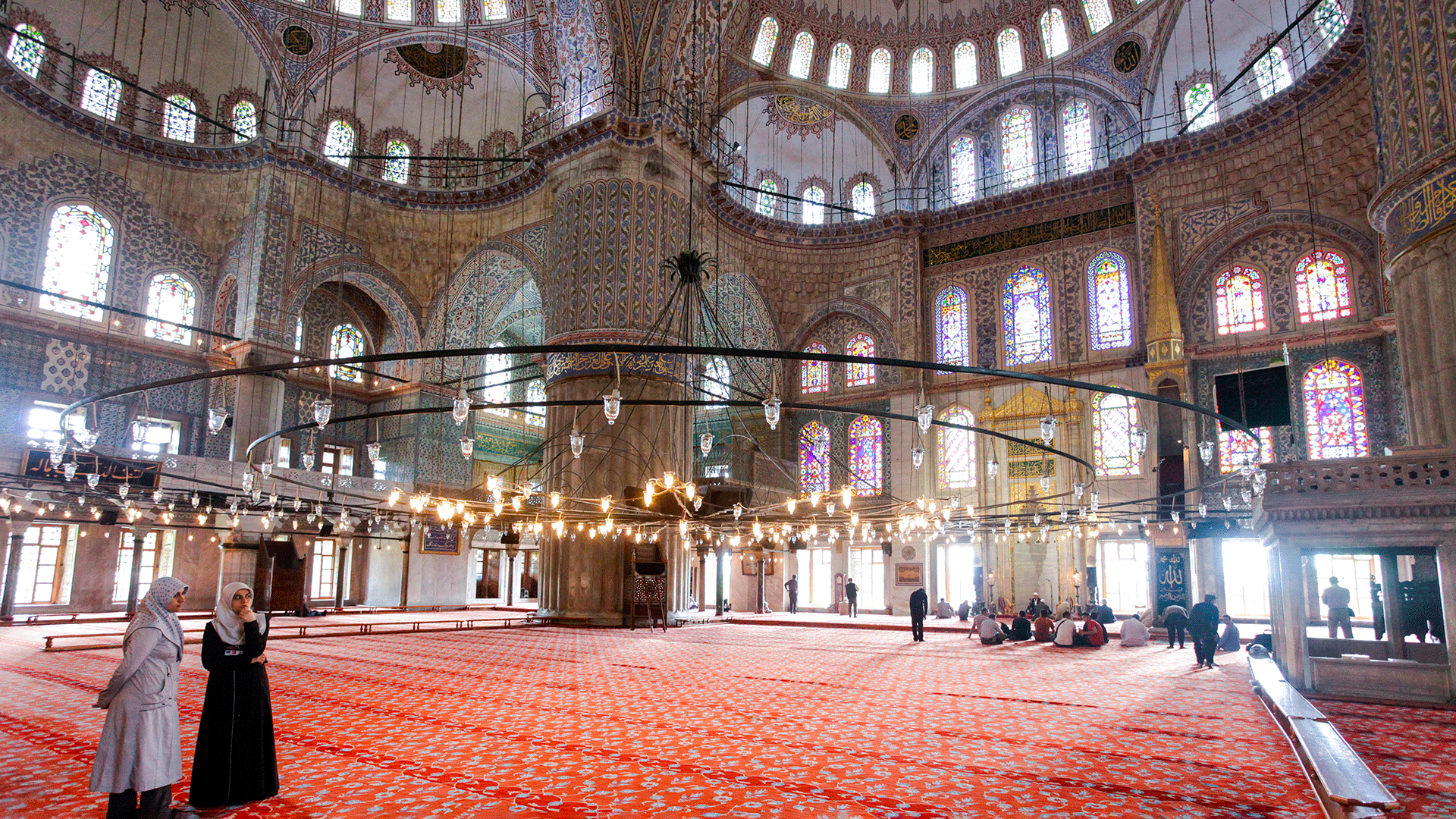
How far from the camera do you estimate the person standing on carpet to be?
338 centimetres

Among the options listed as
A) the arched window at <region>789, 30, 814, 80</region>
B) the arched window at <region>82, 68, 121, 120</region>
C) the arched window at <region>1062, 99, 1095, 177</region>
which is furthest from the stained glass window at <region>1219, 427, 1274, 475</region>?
the arched window at <region>82, 68, 121, 120</region>

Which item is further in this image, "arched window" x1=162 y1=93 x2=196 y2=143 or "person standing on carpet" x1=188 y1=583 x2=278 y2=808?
"arched window" x1=162 y1=93 x2=196 y2=143

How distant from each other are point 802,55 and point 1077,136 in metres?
5.89

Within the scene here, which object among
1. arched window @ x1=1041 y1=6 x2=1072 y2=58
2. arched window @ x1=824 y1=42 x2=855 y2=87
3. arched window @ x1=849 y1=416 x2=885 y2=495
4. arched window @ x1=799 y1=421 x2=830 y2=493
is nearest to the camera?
arched window @ x1=1041 y1=6 x2=1072 y2=58

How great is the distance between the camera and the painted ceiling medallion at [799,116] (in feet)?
61.4

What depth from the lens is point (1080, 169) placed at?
55.3 ft

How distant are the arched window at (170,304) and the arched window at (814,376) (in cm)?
1187

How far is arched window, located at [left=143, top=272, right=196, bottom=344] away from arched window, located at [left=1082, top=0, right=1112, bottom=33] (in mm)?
17569

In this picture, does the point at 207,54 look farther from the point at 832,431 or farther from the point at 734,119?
the point at 832,431

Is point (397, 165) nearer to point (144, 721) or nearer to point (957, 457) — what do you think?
point (957, 457)

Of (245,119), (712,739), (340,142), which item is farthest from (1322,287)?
(245,119)

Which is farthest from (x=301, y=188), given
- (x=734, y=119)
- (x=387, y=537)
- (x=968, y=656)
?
(x=968, y=656)

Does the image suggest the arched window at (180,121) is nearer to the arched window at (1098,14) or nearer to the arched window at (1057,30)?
the arched window at (1057,30)

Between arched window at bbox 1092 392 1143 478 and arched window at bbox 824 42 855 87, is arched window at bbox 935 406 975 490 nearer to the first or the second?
arched window at bbox 1092 392 1143 478
